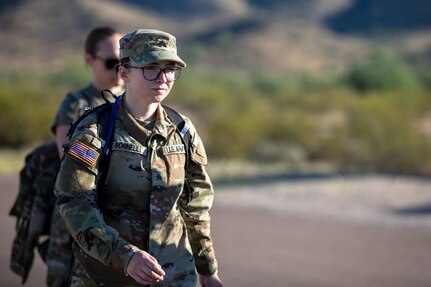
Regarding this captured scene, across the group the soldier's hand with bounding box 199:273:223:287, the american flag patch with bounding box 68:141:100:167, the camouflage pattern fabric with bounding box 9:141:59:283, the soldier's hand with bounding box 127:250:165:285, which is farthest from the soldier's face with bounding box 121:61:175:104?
the camouflage pattern fabric with bounding box 9:141:59:283

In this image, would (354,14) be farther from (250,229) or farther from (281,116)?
(250,229)

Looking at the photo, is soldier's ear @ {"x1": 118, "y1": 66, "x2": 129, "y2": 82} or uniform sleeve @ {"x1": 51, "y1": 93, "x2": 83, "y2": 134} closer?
soldier's ear @ {"x1": 118, "y1": 66, "x2": 129, "y2": 82}

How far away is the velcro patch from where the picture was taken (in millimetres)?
3438

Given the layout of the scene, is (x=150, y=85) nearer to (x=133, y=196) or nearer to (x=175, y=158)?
(x=175, y=158)

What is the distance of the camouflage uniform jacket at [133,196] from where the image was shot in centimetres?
322

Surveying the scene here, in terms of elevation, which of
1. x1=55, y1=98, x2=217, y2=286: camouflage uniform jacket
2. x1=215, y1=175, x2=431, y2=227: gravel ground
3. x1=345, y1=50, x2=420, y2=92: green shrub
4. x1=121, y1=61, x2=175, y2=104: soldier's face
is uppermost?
x1=345, y1=50, x2=420, y2=92: green shrub

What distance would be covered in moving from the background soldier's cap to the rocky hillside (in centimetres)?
7452

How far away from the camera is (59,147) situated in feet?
15.8

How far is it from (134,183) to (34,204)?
200cm

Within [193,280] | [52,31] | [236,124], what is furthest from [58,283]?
[52,31]

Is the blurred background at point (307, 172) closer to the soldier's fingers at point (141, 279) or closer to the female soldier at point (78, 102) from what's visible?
the female soldier at point (78, 102)

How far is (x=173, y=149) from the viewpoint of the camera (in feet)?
11.4

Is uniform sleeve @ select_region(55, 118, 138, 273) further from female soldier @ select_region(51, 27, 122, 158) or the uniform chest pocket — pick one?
female soldier @ select_region(51, 27, 122, 158)

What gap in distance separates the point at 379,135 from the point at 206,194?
1704 centimetres
